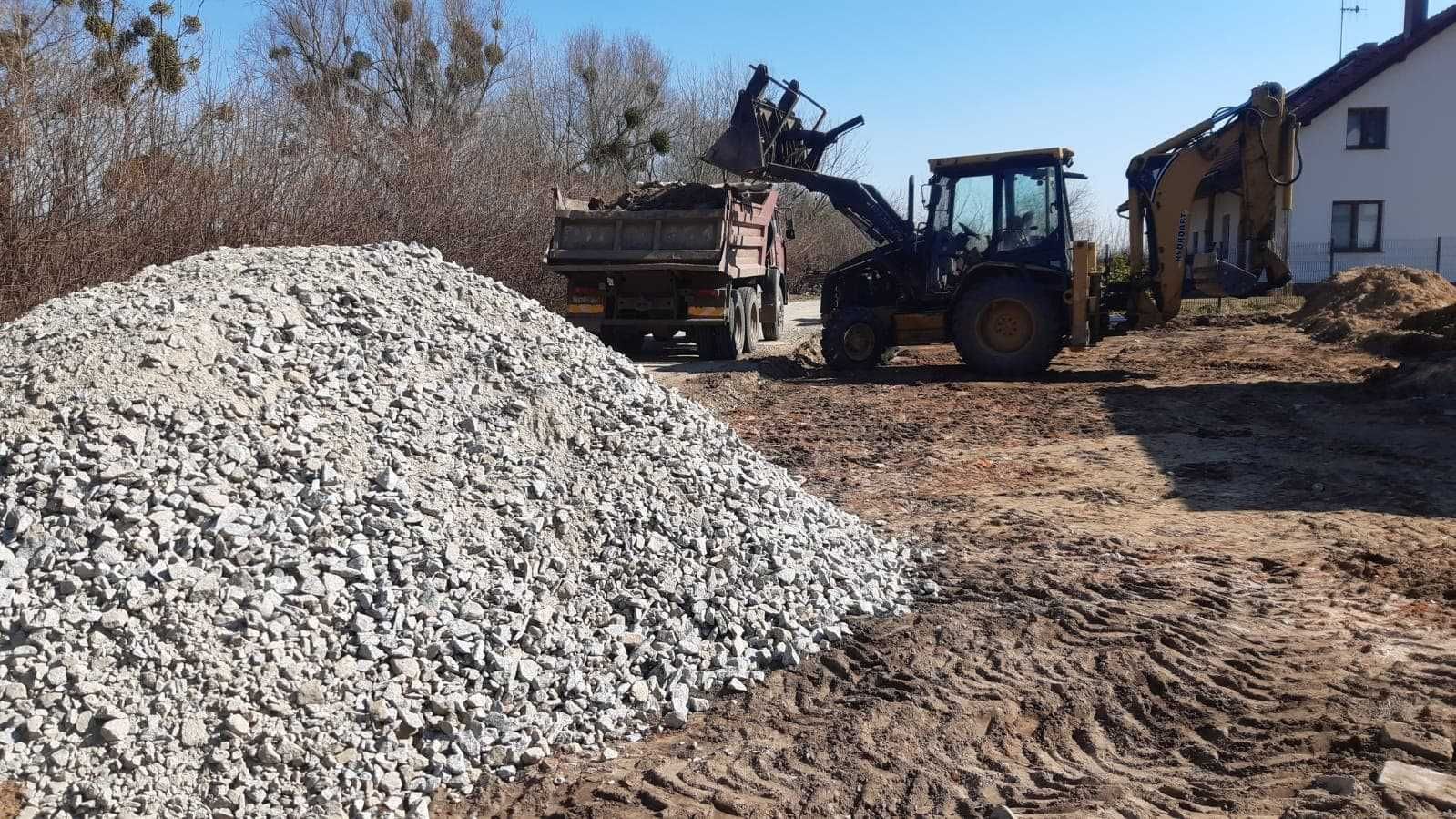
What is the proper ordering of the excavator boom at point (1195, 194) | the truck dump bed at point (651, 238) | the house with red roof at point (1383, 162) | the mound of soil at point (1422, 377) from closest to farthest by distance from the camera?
1. the mound of soil at point (1422, 377)
2. the excavator boom at point (1195, 194)
3. the truck dump bed at point (651, 238)
4. the house with red roof at point (1383, 162)

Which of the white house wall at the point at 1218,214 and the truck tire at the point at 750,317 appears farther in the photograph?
the white house wall at the point at 1218,214

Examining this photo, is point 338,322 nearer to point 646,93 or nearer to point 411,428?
point 411,428

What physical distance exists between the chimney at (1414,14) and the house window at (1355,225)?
457 centimetres

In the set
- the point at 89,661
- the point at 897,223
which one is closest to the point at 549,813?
the point at 89,661

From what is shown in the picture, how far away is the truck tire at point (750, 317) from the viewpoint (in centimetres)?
1579

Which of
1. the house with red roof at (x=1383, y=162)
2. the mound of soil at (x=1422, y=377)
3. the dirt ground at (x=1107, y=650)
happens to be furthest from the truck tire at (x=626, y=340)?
the house with red roof at (x=1383, y=162)

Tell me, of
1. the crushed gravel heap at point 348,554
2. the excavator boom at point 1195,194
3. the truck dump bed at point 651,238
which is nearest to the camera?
the crushed gravel heap at point 348,554

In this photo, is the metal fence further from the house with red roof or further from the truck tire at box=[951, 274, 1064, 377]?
the truck tire at box=[951, 274, 1064, 377]

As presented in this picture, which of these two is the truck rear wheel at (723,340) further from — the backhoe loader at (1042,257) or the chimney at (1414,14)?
the chimney at (1414,14)

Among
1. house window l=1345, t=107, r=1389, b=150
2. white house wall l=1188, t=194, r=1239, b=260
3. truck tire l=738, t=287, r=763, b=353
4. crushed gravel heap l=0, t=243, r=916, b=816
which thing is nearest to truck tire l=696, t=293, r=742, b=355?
truck tire l=738, t=287, r=763, b=353

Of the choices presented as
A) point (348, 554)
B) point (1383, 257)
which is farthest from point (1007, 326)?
point (1383, 257)

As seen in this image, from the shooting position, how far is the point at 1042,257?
1368cm

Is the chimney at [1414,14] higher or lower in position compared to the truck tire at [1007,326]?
higher

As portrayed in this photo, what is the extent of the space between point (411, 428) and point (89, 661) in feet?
6.32
